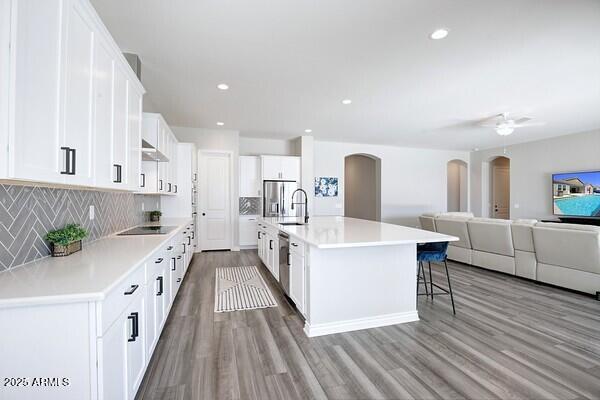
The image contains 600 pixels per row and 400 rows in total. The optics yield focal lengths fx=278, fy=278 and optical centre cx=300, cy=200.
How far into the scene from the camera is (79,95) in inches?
58.4

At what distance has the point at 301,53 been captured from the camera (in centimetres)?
287

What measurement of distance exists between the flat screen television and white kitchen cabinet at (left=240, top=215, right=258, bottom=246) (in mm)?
7192

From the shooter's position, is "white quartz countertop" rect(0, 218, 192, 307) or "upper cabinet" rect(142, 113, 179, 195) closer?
"white quartz countertop" rect(0, 218, 192, 307)

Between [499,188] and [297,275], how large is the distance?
8.97 meters

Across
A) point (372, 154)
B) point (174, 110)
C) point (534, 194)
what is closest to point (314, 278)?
point (174, 110)

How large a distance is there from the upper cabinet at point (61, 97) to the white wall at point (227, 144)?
4098 millimetres

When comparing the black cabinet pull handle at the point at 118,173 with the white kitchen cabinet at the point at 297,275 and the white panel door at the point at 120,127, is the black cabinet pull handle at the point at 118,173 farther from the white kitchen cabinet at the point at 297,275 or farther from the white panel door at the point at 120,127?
the white kitchen cabinet at the point at 297,275

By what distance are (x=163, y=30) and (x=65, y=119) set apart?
1600 mm

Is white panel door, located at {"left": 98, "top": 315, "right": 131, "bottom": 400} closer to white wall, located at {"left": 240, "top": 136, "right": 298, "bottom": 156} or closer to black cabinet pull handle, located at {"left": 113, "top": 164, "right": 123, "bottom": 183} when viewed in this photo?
black cabinet pull handle, located at {"left": 113, "top": 164, "right": 123, "bottom": 183}

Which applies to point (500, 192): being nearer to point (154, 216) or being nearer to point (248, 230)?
point (248, 230)

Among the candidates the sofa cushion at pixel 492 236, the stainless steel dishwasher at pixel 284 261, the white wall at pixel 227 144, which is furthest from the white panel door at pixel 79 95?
the sofa cushion at pixel 492 236

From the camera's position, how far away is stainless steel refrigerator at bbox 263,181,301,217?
6.40 metres

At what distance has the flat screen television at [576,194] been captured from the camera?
19.8ft

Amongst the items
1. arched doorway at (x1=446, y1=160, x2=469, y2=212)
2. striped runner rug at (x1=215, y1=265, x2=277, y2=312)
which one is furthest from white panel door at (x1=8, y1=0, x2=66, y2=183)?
arched doorway at (x1=446, y1=160, x2=469, y2=212)
